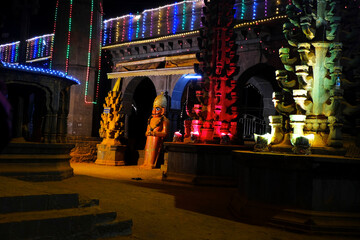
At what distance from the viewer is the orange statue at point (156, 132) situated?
59.2ft

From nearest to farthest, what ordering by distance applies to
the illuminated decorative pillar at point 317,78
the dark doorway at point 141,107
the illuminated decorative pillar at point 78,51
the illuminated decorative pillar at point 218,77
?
the illuminated decorative pillar at point 317,78 < the illuminated decorative pillar at point 218,77 < the illuminated decorative pillar at point 78,51 < the dark doorway at point 141,107

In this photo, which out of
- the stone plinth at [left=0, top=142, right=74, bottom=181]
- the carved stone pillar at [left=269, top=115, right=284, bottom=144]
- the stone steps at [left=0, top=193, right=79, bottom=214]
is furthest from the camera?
the stone plinth at [left=0, top=142, right=74, bottom=181]

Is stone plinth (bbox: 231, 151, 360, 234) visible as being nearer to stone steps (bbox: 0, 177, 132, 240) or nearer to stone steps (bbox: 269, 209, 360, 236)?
stone steps (bbox: 269, 209, 360, 236)

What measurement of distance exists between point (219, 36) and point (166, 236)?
9279 mm

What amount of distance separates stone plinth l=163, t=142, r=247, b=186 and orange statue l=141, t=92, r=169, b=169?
625 centimetres

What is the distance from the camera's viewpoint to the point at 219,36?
13242mm

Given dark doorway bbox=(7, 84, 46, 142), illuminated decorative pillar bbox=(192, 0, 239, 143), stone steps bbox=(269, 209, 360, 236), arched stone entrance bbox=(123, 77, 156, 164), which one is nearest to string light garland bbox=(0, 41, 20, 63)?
arched stone entrance bbox=(123, 77, 156, 164)

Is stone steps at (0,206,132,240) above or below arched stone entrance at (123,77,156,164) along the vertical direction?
below

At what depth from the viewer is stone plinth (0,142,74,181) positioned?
1046cm

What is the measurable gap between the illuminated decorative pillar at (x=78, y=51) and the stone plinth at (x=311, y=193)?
17447mm

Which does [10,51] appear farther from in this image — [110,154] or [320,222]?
[320,222]

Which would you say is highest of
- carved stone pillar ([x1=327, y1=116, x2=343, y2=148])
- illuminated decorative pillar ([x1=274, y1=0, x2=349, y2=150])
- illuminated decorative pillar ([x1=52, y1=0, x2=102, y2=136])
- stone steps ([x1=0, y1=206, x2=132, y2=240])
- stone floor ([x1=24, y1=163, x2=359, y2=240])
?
illuminated decorative pillar ([x1=52, y1=0, x2=102, y2=136])

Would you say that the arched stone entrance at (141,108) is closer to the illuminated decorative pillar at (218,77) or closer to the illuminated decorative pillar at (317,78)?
the illuminated decorative pillar at (218,77)

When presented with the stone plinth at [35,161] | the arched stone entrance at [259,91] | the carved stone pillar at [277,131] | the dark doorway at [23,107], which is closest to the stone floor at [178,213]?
the stone plinth at [35,161]
